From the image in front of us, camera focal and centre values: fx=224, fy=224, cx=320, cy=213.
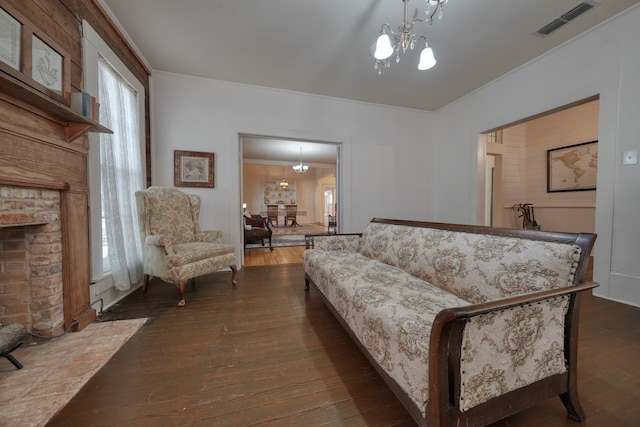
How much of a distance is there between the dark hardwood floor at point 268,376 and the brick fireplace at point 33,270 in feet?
1.41

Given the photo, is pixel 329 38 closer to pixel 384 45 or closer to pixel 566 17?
pixel 384 45

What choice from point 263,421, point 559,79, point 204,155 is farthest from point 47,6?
point 559,79

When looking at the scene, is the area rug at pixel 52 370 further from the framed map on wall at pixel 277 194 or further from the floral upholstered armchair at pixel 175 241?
the framed map on wall at pixel 277 194

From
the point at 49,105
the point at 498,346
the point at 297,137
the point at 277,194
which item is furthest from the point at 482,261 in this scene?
the point at 277,194

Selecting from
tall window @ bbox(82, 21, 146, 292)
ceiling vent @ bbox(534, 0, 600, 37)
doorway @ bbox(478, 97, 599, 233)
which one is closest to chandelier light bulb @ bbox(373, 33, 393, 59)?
ceiling vent @ bbox(534, 0, 600, 37)

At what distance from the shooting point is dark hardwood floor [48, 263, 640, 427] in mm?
974

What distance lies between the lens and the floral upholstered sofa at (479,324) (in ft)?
2.37

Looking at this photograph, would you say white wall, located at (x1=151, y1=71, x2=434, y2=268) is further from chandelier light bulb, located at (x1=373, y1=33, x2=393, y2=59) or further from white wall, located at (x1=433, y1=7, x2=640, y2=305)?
chandelier light bulb, located at (x1=373, y1=33, x2=393, y2=59)

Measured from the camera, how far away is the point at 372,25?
213cm

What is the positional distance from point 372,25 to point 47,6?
94.9 inches

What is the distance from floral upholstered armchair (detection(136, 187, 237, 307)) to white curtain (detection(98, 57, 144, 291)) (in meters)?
0.15


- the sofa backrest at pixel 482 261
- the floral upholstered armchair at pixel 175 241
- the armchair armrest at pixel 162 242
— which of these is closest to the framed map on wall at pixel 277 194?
the floral upholstered armchair at pixel 175 241

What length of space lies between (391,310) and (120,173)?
2723mm

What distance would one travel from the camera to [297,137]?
3.46m
